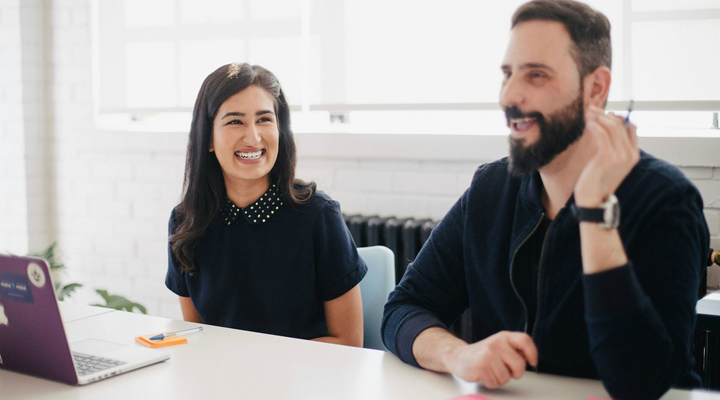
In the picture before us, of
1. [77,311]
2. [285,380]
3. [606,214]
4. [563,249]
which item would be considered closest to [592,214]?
[606,214]

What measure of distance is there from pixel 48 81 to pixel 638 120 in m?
2.80

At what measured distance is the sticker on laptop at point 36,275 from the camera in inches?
44.5

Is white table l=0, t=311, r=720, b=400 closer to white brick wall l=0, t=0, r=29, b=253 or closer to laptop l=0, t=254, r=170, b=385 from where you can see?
laptop l=0, t=254, r=170, b=385

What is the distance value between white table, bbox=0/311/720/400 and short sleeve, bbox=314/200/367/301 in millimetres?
377

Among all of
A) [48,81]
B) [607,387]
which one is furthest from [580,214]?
[48,81]

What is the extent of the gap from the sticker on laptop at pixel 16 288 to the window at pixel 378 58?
64.9 inches

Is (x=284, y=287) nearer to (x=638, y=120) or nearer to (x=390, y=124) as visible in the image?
(x=390, y=124)

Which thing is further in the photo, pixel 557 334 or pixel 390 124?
pixel 390 124

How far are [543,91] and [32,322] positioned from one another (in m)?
1.00

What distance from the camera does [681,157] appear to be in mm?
2092

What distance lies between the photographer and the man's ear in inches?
49.8

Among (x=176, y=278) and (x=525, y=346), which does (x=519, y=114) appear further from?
(x=176, y=278)

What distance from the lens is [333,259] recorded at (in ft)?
5.87

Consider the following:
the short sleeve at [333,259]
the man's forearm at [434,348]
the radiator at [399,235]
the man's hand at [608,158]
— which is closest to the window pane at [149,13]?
the radiator at [399,235]
